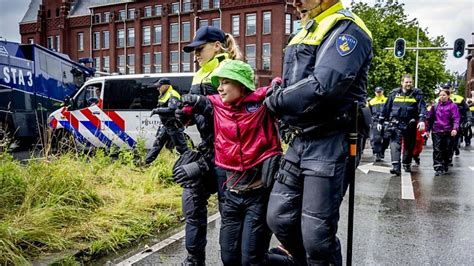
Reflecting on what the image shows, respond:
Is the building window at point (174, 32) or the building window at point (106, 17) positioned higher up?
the building window at point (106, 17)

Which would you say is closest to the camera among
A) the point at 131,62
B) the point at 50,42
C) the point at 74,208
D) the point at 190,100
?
the point at 190,100

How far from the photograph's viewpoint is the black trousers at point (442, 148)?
9.74m

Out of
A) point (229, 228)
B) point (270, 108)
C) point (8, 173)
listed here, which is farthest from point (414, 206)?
point (8, 173)

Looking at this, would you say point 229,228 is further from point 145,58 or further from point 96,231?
point 145,58

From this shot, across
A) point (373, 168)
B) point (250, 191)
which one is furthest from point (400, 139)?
point (250, 191)

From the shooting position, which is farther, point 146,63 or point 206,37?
point 146,63

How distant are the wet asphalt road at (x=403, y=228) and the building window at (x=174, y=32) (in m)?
48.6

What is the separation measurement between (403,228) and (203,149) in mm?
2850

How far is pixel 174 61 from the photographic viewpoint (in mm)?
54438

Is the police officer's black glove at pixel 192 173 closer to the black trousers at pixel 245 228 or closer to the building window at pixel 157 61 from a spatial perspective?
the black trousers at pixel 245 228

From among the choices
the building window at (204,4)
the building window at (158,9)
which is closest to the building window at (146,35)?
the building window at (158,9)

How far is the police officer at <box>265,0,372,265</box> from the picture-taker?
8.05 ft

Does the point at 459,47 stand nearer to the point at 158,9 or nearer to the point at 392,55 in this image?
the point at 392,55

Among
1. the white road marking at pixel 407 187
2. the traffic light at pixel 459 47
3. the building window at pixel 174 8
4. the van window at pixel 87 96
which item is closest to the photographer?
the white road marking at pixel 407 187
